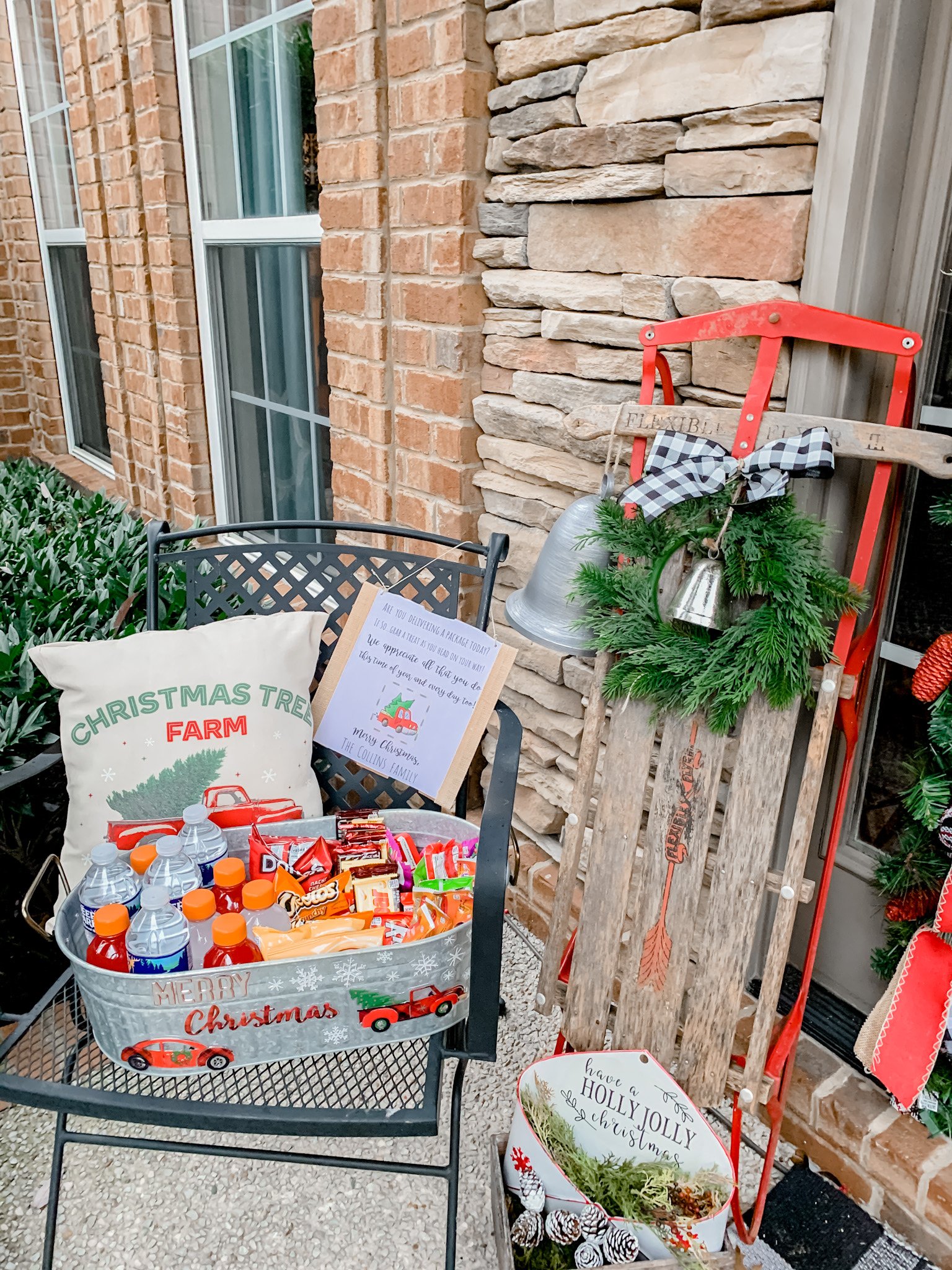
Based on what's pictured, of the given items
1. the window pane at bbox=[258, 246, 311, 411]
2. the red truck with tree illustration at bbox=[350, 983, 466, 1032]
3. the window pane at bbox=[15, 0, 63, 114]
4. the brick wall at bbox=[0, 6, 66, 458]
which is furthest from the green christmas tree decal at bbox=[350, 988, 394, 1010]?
the brick wall at bbox=[0, 6, 66, 458]

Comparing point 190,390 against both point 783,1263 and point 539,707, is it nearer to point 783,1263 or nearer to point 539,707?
point 539,707

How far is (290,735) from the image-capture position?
1.50 metres

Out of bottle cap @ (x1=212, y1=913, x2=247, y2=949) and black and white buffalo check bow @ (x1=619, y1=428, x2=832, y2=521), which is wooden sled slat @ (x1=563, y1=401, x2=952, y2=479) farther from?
bottle cap @ (x1=212, y1=913, x2=247, y2=949)

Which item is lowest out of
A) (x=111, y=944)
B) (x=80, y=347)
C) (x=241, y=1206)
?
(x=241, y=1206)

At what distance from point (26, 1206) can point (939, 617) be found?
1.79m

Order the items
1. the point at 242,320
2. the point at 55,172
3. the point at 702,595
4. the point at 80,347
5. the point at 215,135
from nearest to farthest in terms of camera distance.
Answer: the point at 702,595
the point at 215,135
the point at 242,320
the point at 55,172
the point at 80,347

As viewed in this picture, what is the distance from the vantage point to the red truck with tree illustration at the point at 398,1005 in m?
1.24

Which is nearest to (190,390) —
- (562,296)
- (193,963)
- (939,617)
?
(562,296)

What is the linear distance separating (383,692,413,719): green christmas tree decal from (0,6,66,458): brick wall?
4.43 metres

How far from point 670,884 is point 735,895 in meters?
0.10

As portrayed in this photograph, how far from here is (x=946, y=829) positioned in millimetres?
1261

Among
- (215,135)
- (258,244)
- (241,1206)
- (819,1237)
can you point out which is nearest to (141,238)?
(215,135)

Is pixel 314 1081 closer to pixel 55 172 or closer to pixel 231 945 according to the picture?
pixel 231 945

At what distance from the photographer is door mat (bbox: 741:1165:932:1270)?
1.38 metres
